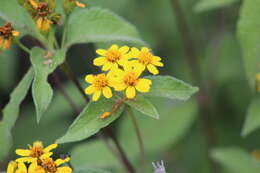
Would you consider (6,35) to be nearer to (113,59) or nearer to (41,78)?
(41,78)

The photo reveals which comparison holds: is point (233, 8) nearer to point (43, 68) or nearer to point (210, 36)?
point (210, 36)

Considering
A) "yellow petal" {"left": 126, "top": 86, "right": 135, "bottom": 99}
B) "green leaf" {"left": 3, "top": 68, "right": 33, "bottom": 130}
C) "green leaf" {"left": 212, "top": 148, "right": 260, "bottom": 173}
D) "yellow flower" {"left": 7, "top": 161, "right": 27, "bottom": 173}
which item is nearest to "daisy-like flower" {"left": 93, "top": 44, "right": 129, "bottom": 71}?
"yellow petal" {"left": 126, "top": 86, "right": 135, "bottom": 99}

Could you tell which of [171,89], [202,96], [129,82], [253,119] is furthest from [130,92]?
[202,96]

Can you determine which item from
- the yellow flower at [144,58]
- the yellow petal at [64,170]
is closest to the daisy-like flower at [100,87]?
the yellow flower at [144,58]

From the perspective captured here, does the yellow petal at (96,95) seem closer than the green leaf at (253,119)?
Yes

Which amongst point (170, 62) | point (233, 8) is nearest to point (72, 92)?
point (170, 62)

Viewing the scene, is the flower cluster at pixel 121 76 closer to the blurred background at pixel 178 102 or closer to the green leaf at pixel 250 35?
the green leaf at pixel 250 35
